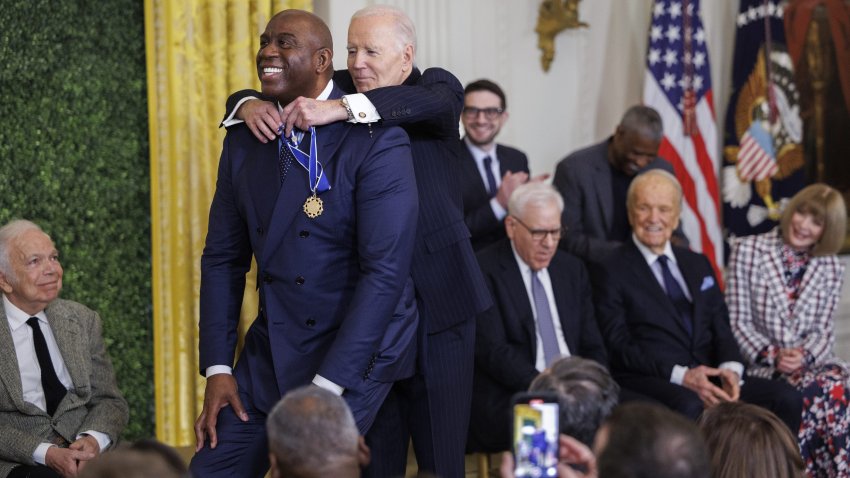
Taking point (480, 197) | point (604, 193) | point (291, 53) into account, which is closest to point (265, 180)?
point (291, 53)

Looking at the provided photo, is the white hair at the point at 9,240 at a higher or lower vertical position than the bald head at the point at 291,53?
lower

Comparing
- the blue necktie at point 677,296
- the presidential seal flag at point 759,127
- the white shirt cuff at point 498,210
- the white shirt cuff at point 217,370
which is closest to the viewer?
the white shirt cuff at point 217,370

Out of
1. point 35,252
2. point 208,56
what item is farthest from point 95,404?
point 208,56

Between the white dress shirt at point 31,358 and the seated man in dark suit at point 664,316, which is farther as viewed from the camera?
the seated man in dark suit at point 664,316

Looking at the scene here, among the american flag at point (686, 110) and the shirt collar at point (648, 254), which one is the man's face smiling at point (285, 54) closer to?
the shirt collar at point (648, 254)

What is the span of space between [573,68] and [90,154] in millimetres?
3323

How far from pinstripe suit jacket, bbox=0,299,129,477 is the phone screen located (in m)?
2.38

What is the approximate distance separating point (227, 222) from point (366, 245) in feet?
1.61

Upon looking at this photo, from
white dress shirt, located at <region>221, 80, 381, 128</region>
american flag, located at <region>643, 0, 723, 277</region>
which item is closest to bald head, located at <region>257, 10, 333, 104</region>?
white dress shirt, located at <region>221, 80, 381, 128</region>

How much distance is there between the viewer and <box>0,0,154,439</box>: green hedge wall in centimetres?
526

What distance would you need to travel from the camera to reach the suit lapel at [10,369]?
407cm

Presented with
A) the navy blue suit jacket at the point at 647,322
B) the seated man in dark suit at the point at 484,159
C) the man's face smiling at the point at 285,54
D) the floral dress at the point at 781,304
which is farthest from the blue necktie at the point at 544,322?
the man's face smiling at the point at 285,54

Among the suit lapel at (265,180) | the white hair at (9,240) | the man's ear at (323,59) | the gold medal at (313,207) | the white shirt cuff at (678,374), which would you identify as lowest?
the white shirt cuff at (678,374)

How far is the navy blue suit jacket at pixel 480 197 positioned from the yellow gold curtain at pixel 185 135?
1.16 metres
